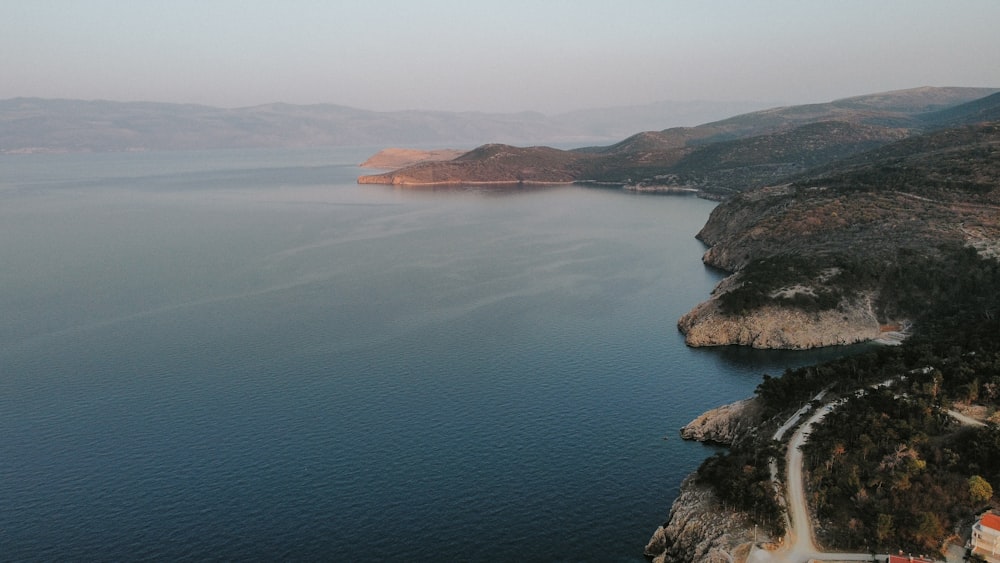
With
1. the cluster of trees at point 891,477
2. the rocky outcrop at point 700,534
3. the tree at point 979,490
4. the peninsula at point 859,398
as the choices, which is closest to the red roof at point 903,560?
the peninsula at point 859,398

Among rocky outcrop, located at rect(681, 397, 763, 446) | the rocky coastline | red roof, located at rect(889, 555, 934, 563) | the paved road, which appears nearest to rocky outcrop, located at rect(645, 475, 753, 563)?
the rocky coastline

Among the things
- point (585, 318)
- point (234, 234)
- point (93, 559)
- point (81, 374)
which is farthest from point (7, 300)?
point (585, 318)

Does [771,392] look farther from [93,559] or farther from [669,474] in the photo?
[93,559]

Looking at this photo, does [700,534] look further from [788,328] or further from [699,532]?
[788,328]

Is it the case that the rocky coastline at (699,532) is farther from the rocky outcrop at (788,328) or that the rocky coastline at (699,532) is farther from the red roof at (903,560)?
the rocky outcrop at (788,328)

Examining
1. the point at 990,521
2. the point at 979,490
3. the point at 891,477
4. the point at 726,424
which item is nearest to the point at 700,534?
the point at 891,477

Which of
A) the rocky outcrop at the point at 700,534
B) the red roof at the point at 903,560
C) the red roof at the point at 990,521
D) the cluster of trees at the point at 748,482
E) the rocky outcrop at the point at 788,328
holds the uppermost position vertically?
the rocky outcrop at the point at 788,328
